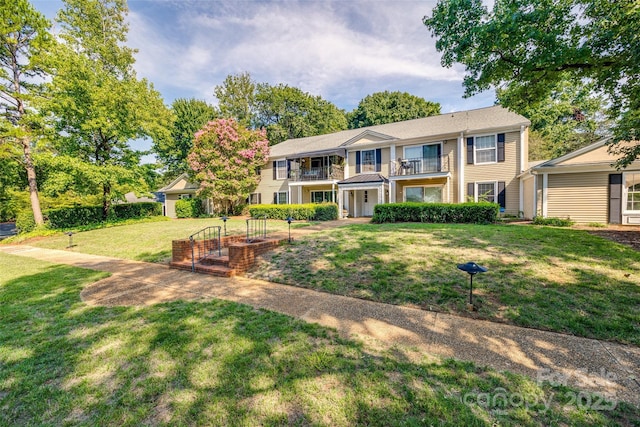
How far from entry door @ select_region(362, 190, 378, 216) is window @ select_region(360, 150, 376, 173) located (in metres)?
1.59

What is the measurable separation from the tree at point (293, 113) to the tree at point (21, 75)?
2252 cm

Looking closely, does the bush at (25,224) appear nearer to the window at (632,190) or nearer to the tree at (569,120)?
the window at (632,190)

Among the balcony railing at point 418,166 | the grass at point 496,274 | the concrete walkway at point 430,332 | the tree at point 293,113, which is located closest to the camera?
the concrete walkway at point 430,332

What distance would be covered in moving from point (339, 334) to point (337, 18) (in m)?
13.1

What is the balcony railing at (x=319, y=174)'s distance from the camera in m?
19.7

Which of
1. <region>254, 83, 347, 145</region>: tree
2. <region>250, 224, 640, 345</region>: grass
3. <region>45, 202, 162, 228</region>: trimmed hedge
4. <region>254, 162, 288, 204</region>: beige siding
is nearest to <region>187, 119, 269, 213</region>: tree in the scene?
<region>254, 162, 288, 204</region>: beige siding

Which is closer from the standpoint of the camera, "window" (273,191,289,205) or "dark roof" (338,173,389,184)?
"dark roof" (338,173,389,184)

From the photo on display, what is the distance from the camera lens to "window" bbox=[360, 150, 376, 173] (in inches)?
756

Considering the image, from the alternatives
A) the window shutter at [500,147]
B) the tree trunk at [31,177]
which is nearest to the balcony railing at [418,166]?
the window shutter at [500,147]

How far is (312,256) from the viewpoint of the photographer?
7.34m

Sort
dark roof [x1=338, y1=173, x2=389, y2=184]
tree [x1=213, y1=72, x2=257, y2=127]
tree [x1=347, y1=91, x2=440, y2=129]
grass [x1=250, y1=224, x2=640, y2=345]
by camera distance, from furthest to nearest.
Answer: tree [x1=213, y1=72, x2=257, y2=127] < tree [x1=347, y1=91, x2=440, y2=129] < dark roof [x1=338, y1=173, x2=389, y2=184] < grass [x1=250, y1=224, x2=640, y2=345]

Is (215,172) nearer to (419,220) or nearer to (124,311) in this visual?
(419,220)

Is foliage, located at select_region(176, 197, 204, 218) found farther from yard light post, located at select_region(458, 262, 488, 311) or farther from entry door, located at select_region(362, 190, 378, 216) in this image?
yard light post, located at select_region(458, 262, 488, 311)

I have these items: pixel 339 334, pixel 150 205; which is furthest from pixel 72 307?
pixel 150 205
